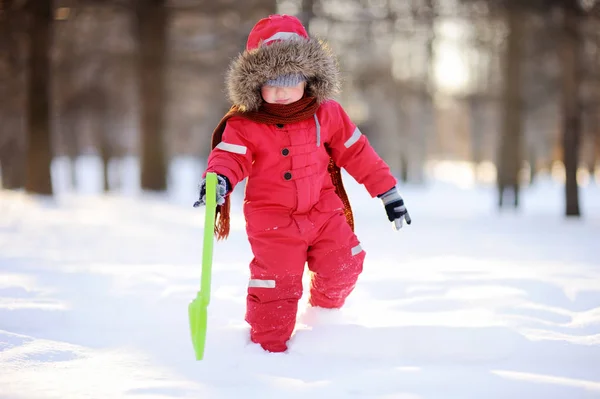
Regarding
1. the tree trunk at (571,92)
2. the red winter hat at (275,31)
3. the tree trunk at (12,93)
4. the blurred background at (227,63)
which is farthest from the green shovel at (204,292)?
the tree trunk at (12,93)

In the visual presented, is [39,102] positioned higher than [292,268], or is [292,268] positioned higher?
[39,102]

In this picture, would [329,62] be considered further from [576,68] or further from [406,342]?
[576,68]

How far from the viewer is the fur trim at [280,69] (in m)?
2.67

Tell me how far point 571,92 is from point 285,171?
5852 mm

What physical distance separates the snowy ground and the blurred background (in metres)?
3.75

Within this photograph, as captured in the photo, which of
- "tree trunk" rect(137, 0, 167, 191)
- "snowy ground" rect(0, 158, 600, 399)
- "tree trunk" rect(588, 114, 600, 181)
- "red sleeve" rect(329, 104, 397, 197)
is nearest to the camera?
"snowy ground" rect(0, 158, 600, 399)

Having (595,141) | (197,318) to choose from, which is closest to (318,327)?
(197,318)

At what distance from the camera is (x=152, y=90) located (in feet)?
32.7

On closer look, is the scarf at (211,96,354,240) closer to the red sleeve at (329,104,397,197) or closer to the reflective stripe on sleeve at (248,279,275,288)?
the red sleeve at (329,104,397,197)

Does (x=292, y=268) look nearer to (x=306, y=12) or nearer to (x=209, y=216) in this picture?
(x=209, y=216)

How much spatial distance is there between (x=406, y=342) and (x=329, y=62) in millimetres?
1433

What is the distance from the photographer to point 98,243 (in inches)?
208

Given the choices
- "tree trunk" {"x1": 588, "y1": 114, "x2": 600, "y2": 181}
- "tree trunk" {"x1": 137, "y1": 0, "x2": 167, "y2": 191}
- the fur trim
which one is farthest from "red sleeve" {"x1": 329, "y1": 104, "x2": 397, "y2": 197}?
"tree trunk" {"x1": 588, "y1": 114, "x2": 600, "y2": 181}

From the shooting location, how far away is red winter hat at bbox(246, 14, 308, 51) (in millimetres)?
2768
